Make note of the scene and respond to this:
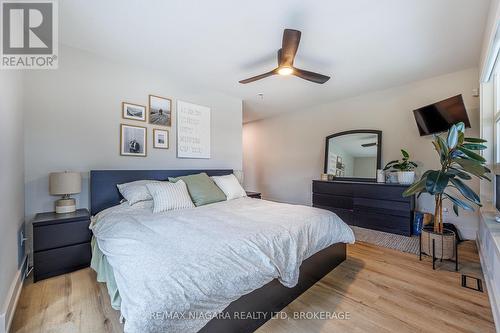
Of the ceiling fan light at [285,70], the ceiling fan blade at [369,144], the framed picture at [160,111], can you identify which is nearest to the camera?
the ceiling fan light at [285,70]

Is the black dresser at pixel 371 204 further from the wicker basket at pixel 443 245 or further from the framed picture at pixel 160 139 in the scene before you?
the framed picture at pixel 160 139

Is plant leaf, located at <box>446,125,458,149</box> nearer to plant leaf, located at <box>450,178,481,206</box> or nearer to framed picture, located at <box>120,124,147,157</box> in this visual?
plant leaf, located at <box>450,178,481,206</box>

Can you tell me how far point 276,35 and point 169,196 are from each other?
85.8 inches

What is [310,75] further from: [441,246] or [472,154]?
[441,246]

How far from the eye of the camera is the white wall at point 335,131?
3393 mm

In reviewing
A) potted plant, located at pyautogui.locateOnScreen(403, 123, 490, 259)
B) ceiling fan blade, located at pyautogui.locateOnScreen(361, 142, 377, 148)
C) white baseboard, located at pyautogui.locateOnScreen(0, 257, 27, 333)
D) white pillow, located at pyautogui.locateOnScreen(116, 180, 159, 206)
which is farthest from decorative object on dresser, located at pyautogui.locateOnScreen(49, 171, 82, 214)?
ceiling fan blade, located at pyautogui.locateOnScreen(361, 142, 377, 148)

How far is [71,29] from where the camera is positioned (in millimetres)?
2279

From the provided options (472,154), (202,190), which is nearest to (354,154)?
(472,154)

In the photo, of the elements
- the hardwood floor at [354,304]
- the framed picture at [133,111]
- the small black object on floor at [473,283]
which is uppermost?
the framed picture at [133,111]

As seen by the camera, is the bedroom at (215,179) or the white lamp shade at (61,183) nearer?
the bedroom at (215,179)

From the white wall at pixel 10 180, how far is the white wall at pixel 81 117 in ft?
0.76

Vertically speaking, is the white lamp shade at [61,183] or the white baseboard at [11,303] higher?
the white lamp shade at [61,183]

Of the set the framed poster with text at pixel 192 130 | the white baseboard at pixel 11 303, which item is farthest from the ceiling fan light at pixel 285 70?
the white baseboard at pixel 11 303

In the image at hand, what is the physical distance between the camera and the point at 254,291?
4.85ft
